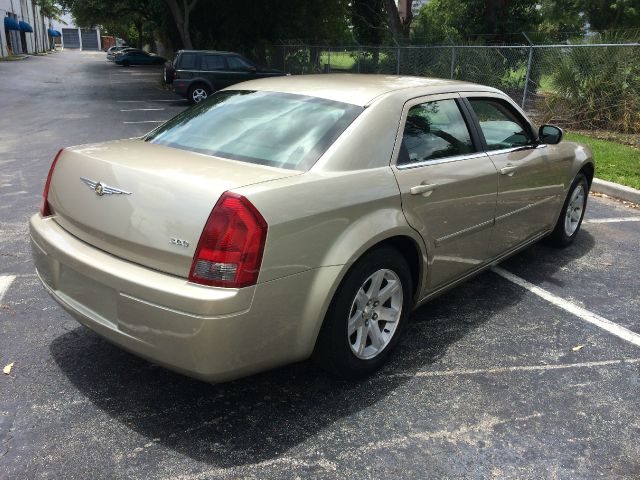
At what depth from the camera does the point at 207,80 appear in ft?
61.2

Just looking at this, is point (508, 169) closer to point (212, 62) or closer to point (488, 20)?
point (212, 62)

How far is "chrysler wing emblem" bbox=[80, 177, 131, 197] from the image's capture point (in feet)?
8.89

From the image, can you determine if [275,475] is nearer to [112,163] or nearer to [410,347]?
[410,347]

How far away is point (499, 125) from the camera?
4.39 meters

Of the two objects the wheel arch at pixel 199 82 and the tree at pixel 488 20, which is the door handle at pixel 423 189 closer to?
the wheel arch at pixel 199 82

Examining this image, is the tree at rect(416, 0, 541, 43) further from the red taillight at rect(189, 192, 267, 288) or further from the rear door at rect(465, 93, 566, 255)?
the red taillight at rect(189, 192, 267, 288)

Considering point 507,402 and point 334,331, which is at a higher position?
point 334,331

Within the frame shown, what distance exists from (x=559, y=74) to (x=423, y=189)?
449 inches

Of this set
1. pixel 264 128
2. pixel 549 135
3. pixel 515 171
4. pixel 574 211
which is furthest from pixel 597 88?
pixel 264 128

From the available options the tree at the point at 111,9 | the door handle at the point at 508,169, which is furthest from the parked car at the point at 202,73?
the door handle at the point at 508,169

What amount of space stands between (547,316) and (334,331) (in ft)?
6.52

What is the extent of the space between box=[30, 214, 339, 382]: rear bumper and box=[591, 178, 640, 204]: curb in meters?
6.28


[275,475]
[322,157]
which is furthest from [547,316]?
[275,475]

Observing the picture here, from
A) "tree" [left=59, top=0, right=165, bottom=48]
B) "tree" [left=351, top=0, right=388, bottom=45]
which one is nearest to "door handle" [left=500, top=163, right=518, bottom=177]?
"tree" [left=351, top=0, right=388, bottom=45]
